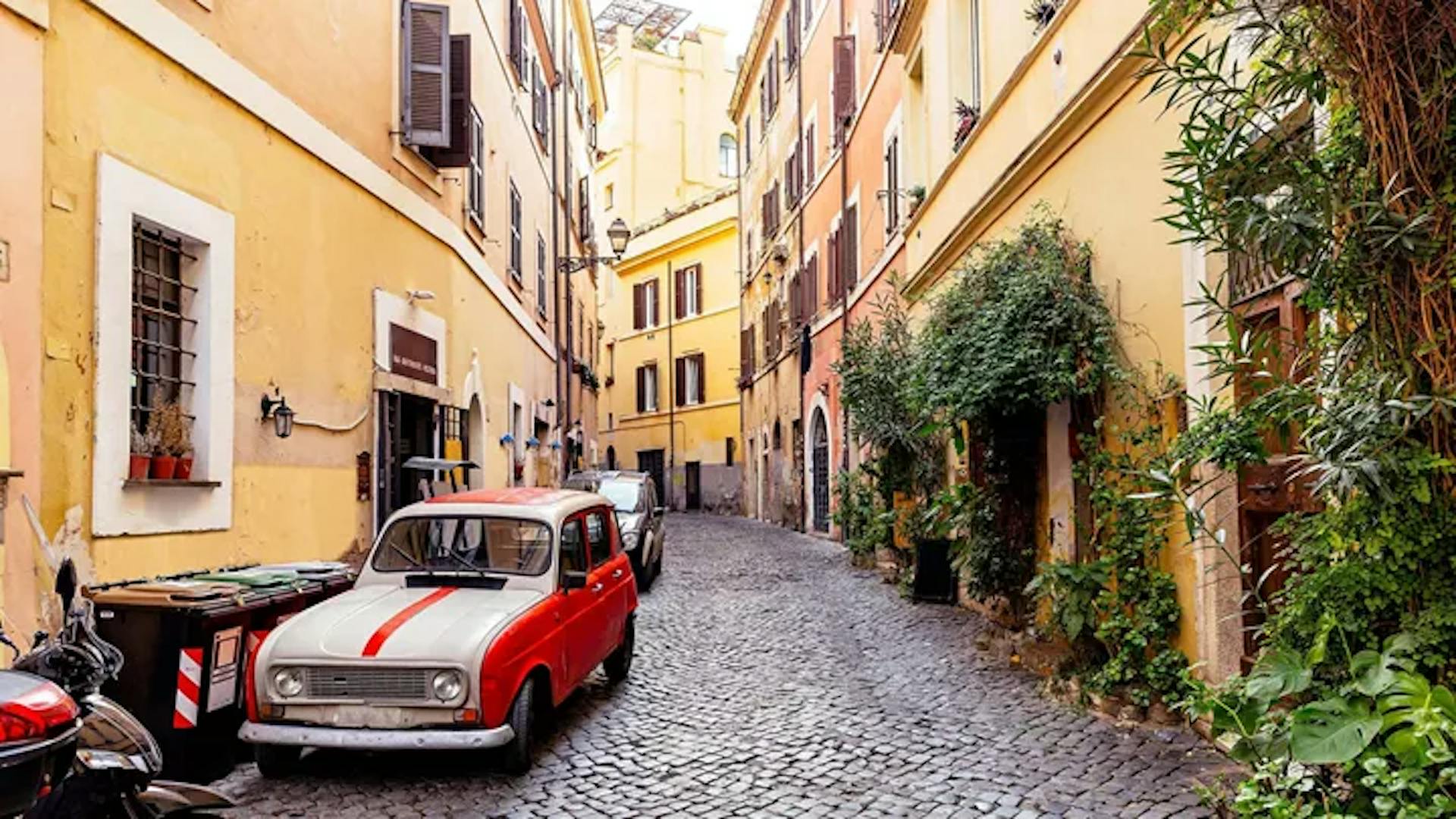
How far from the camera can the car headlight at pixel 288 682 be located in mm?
4891

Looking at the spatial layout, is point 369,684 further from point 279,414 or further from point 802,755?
point 279,414

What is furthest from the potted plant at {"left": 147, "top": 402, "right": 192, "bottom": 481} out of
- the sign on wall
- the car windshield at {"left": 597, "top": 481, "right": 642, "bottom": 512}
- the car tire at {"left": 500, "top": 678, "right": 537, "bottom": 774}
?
the car windshield at {"left": 597, "top": 481, "right": 642, "bottom": 512}

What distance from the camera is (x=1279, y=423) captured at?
11.8 feet

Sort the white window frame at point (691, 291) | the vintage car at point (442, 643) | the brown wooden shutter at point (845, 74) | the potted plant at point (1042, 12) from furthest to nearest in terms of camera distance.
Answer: the white window frame at point (691, 291) → the brown wooden shutter at point (845, 74) → the potted plant at point (1042, 12) → the vintage car at point (442, 643)

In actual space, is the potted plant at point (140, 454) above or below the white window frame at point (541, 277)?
below

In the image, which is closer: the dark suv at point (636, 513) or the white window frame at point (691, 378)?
the dark suv at point (636, 513)

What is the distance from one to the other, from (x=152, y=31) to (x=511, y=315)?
381 inches

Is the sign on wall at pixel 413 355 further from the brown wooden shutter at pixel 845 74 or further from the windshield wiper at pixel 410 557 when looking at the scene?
the brown wooden shutter at pixel 845 74

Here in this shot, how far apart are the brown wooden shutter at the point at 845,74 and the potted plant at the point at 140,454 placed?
14.0 meters

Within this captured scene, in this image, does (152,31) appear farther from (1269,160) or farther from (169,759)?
(1269,160)

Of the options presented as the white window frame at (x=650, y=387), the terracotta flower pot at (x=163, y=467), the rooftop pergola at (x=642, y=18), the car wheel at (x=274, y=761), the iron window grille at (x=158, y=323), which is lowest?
the car wheel at (x=274, y=761)

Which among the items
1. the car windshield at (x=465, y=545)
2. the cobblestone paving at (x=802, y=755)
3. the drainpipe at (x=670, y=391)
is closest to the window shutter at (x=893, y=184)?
the cobblestone paving at (x=802, y=755)

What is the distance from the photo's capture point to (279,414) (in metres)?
7.58

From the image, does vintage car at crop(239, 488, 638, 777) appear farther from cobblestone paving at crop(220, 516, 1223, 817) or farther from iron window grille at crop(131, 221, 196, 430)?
iron window grille at crop(131, 221, 196, 430)
